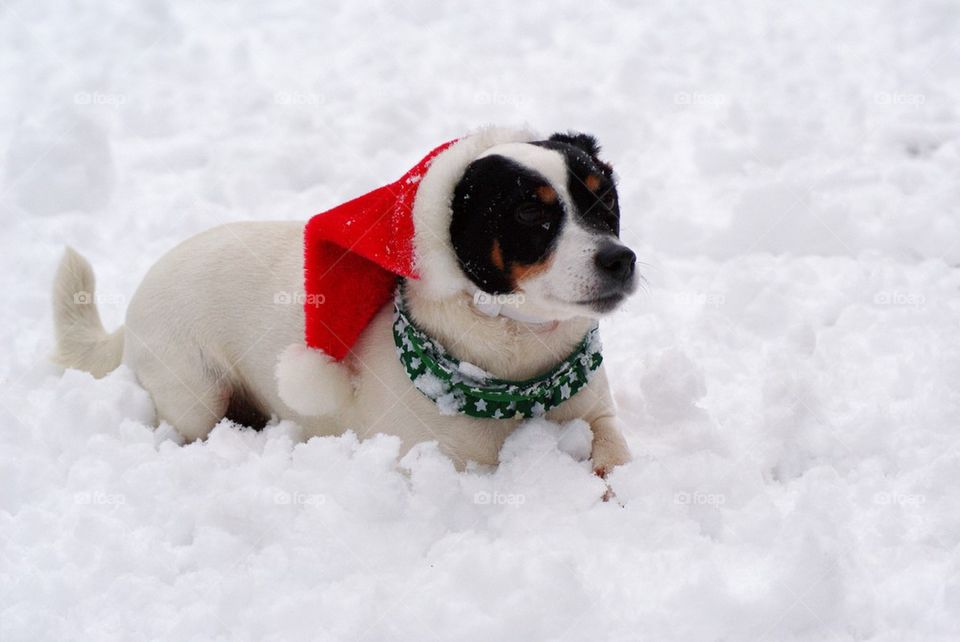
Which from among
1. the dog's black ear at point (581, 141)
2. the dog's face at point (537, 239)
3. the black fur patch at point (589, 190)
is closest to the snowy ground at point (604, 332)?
the dog's face at point (537, 239)

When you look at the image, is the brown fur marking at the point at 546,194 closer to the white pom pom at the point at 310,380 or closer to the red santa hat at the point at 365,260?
the red santa hat at the point at 365,260

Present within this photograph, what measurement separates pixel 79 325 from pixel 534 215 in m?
2.04

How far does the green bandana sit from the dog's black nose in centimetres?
38

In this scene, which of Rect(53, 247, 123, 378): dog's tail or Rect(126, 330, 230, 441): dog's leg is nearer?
Rect(126, 330, 230, 441): dog's leg

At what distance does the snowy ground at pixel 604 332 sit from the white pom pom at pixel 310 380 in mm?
144

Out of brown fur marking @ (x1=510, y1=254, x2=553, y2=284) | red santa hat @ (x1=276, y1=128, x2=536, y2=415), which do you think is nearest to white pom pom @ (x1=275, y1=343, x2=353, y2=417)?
red santa hat @ (x1=276, y1=128, x2=536, y2=415)

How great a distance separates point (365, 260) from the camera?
2756mm

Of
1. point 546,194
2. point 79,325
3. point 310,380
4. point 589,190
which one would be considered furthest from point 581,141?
point 79,325

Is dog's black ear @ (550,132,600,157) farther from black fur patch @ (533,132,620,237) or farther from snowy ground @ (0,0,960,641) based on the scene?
snowy ground @ (0,0,960,641)

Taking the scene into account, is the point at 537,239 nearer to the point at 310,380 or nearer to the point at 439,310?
the point at 439,310

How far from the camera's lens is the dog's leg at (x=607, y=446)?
2658mm

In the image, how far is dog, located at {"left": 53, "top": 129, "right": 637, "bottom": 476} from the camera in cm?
255

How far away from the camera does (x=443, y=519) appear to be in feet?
8.02

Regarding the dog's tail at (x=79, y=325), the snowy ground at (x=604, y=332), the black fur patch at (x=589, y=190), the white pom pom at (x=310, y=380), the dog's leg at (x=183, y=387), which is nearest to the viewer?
the snowy ground at (x=604, y=332)
